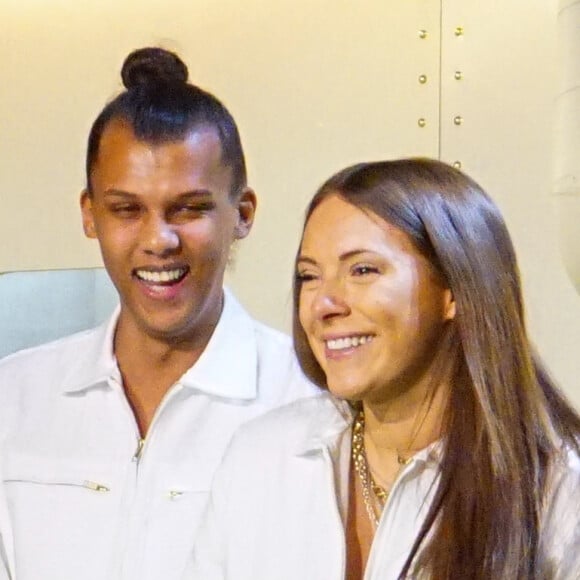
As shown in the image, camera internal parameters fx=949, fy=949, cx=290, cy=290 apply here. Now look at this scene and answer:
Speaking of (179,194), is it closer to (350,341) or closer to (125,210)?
(125,210)

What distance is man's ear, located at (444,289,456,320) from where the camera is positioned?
3.08 feet

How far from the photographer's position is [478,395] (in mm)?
925

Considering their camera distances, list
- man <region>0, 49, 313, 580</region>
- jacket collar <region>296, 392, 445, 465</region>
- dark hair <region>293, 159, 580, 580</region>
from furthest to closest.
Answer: man <region>0, 49, 313, 580</region> < jacket collar <region>296, 392, 445, 465</region> < dark hair <region>293, 159, 580, 580</region>

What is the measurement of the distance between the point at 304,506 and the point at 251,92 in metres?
0.79

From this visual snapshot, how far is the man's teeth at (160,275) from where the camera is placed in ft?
3.63

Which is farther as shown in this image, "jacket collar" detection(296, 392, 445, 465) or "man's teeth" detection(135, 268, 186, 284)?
"man's teeth" detection(135, 268, 186, 284)

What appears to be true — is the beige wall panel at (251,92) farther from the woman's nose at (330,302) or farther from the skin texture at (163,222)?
the woman's nose at (330,302)

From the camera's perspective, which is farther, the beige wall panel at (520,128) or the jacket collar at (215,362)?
the beige wall panel at (520,128)

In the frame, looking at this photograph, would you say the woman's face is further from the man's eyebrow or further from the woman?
the man's eyebrow

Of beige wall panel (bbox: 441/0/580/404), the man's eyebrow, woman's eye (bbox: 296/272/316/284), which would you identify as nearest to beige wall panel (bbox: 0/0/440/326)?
beige wall panel (bbox: 441/0/580/404)

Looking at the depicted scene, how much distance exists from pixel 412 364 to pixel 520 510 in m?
0.17

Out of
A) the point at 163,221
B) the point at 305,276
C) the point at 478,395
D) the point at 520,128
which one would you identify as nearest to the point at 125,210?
the point at 163,221

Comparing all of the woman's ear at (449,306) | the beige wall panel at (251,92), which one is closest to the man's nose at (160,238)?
the woman's ear at (449,306)

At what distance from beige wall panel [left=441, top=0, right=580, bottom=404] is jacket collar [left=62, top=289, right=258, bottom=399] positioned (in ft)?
1.56
